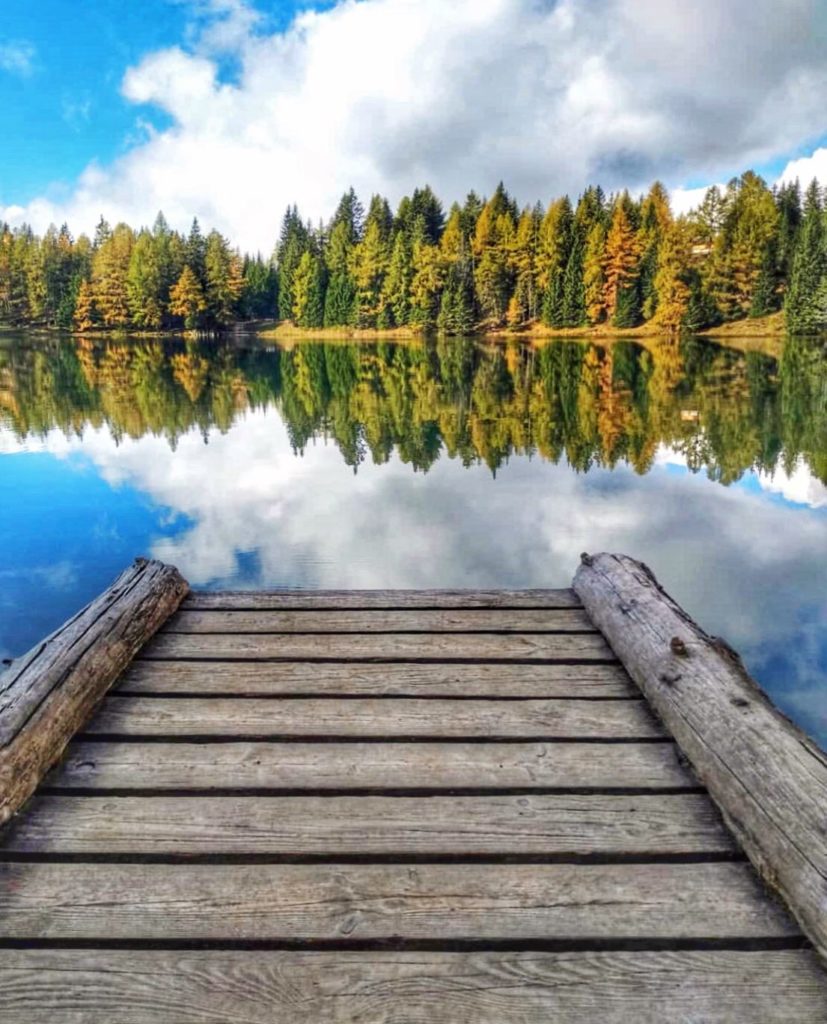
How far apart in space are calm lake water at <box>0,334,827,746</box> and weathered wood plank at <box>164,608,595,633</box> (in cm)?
191

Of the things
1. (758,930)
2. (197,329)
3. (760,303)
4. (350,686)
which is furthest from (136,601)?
(197,329)

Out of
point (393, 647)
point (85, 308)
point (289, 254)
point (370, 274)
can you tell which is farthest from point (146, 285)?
point (393, 647)

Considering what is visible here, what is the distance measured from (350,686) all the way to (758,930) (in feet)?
5.01

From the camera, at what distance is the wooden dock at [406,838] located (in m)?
1.35

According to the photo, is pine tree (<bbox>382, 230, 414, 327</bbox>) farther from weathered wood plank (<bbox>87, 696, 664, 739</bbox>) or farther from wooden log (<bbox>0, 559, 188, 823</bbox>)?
weathered wood plank (<bbox>87, 696, 664, 739</bbox>)

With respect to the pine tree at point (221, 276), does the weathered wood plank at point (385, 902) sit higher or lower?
lower

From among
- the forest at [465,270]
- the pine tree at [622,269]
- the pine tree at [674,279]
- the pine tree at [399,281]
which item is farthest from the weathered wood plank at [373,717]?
the pine tree at [399,281]

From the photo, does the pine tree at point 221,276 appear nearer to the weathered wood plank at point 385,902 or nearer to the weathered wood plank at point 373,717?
the weathered wood plank at point 373,717

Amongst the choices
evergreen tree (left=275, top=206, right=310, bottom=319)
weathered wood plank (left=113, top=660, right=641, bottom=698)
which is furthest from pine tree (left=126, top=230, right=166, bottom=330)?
weathered wood plank (left=113, top=660, right=641, bottom=698)

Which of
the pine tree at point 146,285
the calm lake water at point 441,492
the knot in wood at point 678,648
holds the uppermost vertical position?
the pine tree at point 146,285

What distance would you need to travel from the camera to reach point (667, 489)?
954cm

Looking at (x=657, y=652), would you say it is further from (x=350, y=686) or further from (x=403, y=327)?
(x=403, y=327)

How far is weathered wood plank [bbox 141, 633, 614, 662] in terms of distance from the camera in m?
2.90

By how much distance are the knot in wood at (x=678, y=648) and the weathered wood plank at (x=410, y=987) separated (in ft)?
3.78
